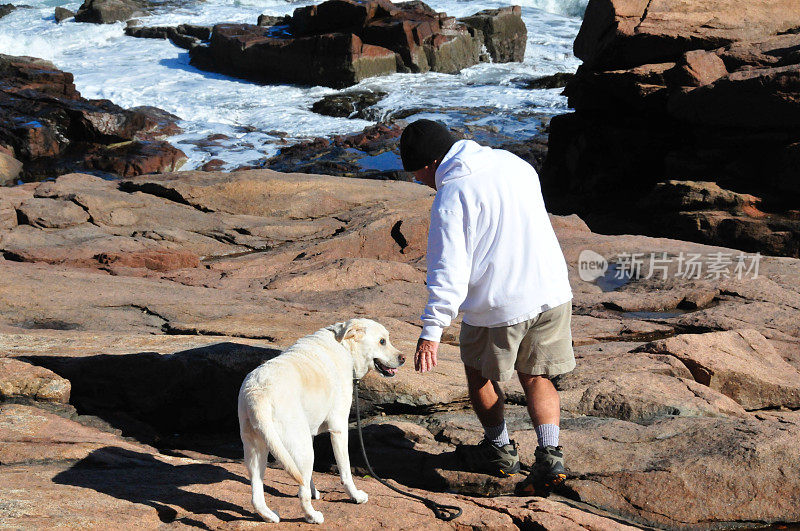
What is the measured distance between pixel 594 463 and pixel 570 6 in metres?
38.6

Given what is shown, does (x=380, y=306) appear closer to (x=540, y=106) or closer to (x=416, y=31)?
(x=540, y=106)

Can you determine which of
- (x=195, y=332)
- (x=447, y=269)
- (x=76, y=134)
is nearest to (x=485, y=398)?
(x=447, y=269)

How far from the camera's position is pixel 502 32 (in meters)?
30.1

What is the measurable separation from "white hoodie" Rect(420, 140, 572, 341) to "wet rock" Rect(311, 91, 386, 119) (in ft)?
67.6

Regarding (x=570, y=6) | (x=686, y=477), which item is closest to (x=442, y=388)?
(x=686, y=477)

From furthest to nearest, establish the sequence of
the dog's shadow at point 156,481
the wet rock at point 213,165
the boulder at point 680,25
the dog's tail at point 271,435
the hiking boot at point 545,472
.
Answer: the wet rock at point 213,165 < the boulder at point 680,25 < the hiking boot at point 545,472 < the dog's shadow at point 156,481 < the dog's tail at point 271,435

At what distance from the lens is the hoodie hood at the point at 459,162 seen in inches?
144

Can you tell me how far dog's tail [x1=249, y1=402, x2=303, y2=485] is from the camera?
3.30 m

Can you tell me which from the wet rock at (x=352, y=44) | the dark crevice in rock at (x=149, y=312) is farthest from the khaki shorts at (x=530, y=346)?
the wet rock at (x=352, y=44)

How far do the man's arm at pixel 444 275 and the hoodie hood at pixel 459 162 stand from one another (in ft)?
0.54

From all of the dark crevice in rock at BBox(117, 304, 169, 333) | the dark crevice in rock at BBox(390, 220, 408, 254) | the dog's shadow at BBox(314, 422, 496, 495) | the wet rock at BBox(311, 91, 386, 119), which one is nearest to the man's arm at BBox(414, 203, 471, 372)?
the dog's shadow at BBox(314, 422, 496, 495)

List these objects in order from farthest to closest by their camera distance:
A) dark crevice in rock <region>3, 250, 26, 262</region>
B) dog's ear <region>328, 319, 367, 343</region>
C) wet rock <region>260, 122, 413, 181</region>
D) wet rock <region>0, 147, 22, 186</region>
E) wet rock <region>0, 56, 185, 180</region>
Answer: wet rock <region>0, 56, 185, 180</region>, wet rock <region>260, 122, 413, 181</region>, wet rock <region>0, 147, 22, 186</region>, dark crevice in rock <region>3, 250, 26, 262</region>, dog's ear <region>328, 319, 367, 343</region>

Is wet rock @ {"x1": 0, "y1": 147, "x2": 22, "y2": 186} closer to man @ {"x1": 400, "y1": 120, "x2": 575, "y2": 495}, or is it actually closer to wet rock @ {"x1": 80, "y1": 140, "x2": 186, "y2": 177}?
wet rock @ {"x1": 80, "y1": 140, "x2": 186, "y2": 177}

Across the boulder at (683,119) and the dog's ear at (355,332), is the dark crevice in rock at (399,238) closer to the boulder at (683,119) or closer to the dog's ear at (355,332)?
the boulder at (683,119)
